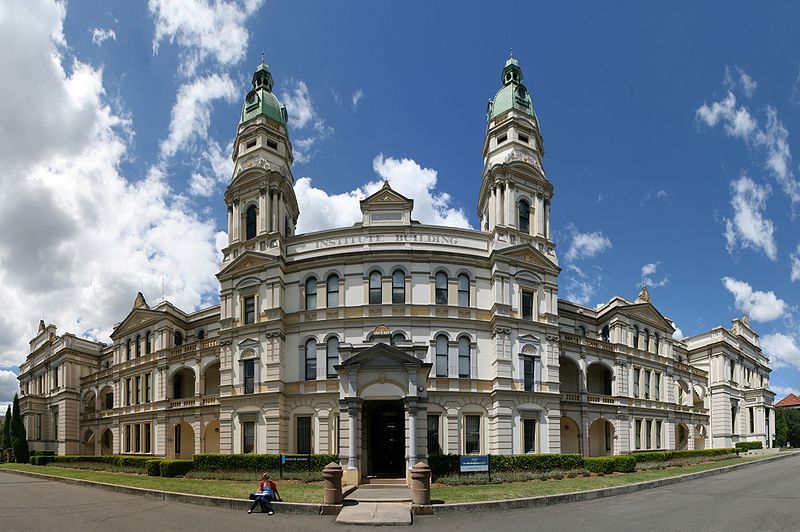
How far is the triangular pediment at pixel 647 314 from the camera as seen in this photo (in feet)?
148

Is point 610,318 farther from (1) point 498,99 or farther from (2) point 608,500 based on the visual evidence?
(2) point 608,500

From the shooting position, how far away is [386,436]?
31.0 m

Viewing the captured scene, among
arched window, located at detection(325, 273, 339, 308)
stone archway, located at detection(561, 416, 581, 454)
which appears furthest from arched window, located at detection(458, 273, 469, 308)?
stone archway, located at detection(561, 416, 581, 454)

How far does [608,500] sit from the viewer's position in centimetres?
2208

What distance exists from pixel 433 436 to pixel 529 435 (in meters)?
6.43

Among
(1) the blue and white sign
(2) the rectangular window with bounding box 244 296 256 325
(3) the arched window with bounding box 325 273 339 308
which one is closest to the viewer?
(1) the blue and white sign

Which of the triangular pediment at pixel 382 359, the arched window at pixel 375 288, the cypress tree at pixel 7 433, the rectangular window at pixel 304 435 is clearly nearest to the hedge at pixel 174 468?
the rectangular window at pixel 304 435

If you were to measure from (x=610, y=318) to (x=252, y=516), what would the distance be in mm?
34558

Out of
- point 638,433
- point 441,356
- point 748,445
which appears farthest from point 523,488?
point 748,445

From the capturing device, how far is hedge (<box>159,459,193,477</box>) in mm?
32562

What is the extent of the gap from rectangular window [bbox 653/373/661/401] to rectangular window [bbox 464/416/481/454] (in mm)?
21283

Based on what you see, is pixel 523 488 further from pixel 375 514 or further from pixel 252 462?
pixel 252 462

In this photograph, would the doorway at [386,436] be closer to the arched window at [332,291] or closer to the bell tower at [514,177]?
the arched window at [332,291]

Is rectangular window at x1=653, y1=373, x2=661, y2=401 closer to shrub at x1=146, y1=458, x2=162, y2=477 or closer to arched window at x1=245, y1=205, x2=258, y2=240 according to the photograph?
arched window at x1=245, y1=205, x2=258, y2=240
